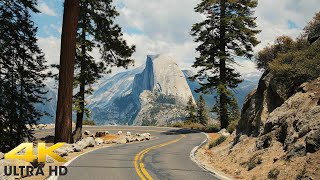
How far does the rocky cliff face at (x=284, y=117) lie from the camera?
1171cm

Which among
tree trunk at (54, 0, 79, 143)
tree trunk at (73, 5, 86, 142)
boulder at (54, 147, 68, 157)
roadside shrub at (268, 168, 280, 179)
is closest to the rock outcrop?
roadside shrub at (268, 168, 280, 179)

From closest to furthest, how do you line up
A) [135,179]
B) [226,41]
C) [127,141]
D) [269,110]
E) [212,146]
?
1. [135,179]
2. [269,110]
3. [212,146]
4. [127,141]
5. [226,41]

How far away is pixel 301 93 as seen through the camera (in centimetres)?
1473

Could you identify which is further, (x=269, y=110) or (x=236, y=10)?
(x=236, y=10)

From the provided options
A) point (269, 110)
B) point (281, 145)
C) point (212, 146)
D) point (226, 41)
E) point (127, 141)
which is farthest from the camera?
point (226, 41)

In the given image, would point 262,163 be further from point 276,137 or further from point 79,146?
point 79,146

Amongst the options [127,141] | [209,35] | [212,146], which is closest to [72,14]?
[212,146]

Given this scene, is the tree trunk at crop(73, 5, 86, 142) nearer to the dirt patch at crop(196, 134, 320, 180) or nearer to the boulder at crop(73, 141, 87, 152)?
the boulder at crop(73, 141, 87, 152)

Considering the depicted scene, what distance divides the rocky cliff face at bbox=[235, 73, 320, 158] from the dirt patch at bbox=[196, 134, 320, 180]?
14.5 inches

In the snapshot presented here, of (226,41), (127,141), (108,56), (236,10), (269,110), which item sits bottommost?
(127,141)

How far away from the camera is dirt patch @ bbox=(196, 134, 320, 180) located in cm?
1026

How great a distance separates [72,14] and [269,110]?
10897mm

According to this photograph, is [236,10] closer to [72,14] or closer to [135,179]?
[72,14]

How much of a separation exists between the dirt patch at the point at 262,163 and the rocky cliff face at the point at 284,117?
A: 14.5 inches
